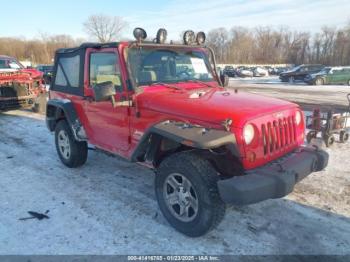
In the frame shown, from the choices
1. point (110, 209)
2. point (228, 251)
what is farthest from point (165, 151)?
point (228, 251)

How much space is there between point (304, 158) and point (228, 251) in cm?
133

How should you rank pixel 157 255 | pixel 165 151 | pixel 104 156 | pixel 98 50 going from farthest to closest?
pixel 104 156
pixel 98 50
pixel 165 151
pixel 157 255

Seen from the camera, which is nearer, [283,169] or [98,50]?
[283,169]

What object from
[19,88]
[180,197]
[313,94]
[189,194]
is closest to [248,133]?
[189,194]

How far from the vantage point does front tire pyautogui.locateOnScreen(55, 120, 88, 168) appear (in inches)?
207

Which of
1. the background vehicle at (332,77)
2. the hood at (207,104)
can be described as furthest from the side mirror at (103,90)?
the background vehicle at (332,77)

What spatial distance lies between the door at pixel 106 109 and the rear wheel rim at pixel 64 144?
0.69m

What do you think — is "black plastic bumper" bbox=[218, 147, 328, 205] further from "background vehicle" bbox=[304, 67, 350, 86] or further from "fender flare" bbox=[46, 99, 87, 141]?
"background vehicle" bbox=[304, 67, 350, 86]

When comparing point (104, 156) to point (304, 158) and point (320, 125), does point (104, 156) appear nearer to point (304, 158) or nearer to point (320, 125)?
point (304, 158)

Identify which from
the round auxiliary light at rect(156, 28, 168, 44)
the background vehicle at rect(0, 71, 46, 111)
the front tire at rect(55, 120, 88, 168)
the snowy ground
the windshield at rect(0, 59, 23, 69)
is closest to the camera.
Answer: the snowy ground

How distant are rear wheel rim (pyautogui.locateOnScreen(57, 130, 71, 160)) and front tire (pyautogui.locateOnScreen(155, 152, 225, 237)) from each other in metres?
2.47

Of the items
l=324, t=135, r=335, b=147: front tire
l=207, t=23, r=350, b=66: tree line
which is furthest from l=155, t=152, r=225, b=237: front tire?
l=207, t=23, r=350, b=66: tree line

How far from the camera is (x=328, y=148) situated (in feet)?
21.2

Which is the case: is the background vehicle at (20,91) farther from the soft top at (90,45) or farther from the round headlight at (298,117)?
the round headlight at (298,117)
